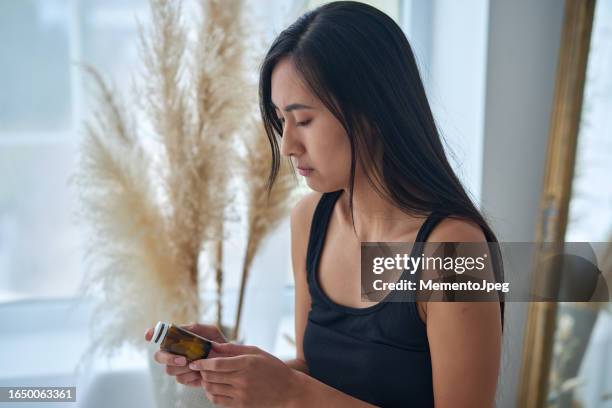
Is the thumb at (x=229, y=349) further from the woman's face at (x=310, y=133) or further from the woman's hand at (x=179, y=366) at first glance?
the woman's face at (x=310, y=133)

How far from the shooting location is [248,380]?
84 cm

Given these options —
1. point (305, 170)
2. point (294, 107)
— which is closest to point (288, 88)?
point (294, 107)

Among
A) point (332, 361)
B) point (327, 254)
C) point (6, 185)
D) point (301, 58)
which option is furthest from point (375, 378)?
point (6, 185)

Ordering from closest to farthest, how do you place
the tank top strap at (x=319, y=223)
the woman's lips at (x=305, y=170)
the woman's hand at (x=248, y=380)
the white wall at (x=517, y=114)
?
the woman's hand at (x=248, y=380) < the woman's lips at (x=305, y=170) < the tank top strap at (x=319, y=223) < the white wall at (x=517, y=114)

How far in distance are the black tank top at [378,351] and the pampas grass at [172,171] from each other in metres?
0.40

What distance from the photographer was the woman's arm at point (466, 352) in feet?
2.83

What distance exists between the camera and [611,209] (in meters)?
1.34

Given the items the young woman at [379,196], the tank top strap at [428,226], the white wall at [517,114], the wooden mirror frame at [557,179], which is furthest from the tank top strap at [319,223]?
the wooden mirror frame at [557,179]

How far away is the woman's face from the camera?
2.97 feet

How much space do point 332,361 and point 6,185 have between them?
111 centimetres

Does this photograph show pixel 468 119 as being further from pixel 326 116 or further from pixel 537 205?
pixel 326 116

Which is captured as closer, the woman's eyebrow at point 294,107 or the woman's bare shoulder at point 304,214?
the woman's eyebrow at point 294,107

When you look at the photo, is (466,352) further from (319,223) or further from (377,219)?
(319,223)

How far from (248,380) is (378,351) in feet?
0.77
